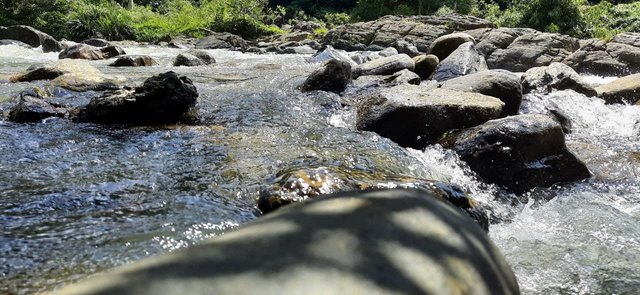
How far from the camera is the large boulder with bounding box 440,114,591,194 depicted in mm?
4445

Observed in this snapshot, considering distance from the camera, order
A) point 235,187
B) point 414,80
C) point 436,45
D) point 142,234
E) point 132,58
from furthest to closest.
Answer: point 132,58 < point 436,45 < point 414,80 < point 235,187 < point 142,234

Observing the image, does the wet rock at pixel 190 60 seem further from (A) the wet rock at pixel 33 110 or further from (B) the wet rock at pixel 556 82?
(B) the wet rock at pixel 556 82

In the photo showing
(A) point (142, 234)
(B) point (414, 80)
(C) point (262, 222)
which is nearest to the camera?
(C) point (262, 222)

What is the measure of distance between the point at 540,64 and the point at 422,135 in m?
9.43

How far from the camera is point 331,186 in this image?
2883 mm

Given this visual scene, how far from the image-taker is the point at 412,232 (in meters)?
1.31

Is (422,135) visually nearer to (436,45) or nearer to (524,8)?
(436,45)

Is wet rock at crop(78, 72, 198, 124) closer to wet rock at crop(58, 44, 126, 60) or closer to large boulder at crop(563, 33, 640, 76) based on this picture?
wet rock at crop(58, 44, 126, 60)

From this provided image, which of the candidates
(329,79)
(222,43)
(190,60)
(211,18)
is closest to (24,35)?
(222,43)

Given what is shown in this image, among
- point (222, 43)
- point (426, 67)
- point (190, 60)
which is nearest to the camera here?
point (426, 67)

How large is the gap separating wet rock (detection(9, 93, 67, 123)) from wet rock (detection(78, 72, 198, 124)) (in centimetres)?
31

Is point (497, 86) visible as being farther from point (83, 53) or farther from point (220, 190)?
point (83, 53)

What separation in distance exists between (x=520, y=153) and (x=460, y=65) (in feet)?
13.4

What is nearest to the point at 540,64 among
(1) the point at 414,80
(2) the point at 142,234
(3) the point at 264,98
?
(1) the point at 414,80
